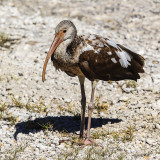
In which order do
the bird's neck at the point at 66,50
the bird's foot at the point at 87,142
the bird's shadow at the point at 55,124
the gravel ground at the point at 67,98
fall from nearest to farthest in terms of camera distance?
the bird's neck at the point at 66,50
the gravel ground at the point at 67,98
the bird's foot at the point at 87,142
the bird's shadow at the point at 55,124


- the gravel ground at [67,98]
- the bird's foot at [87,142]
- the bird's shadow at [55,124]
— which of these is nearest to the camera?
the gravel ground at [67,98]

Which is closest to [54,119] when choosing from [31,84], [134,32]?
[31,84]

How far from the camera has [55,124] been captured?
18.8ft

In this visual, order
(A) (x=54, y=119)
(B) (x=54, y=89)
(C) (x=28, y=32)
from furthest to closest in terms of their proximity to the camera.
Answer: (C) (x=28, y=32), (B) (x=54, y=89), (A) (x=54, y=119)

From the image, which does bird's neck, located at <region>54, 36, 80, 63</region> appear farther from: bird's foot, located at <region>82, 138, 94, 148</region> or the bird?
bird's foot, located at <region>82, 138, 94, 148</region>

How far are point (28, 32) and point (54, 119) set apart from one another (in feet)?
14.4

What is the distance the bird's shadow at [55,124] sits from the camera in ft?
18.0

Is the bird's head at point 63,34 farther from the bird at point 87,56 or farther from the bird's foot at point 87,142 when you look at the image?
the bird's foot at point 87,142


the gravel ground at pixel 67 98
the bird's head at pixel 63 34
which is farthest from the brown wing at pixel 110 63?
the gravel ground at pixel 67 98

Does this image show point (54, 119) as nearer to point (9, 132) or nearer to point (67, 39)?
point (9, 132)

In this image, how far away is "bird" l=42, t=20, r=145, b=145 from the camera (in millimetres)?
4766

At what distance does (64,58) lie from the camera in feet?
15.6

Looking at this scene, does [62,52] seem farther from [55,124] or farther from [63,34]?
[55,124]

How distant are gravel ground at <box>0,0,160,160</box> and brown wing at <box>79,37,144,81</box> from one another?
942 millimetres
